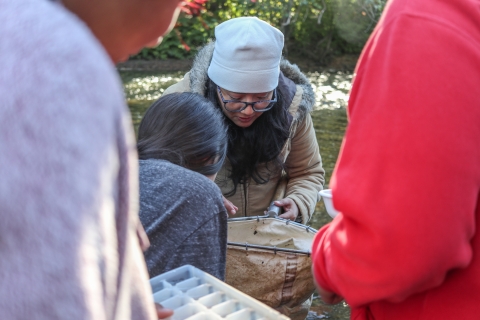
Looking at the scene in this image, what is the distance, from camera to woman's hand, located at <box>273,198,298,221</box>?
10.6ft

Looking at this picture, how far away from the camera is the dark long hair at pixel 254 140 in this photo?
10.6ft

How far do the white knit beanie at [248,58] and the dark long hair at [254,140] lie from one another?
13 cm

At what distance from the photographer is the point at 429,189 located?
1.02 meters

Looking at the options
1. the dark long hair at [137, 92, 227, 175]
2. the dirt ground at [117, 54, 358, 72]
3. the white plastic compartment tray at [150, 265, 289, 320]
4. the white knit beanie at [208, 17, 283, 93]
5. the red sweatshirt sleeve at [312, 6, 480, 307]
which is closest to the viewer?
the red sweatshirt sleeve at [312, 6, 480, 307]

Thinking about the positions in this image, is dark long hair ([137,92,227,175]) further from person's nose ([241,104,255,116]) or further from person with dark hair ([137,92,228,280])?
person's nose ([241,104,255,116])

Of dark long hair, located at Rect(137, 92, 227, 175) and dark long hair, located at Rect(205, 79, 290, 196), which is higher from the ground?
dark long hair, located at Rect(137, 92, 227, 175)

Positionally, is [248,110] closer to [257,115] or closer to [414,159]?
[257,115]

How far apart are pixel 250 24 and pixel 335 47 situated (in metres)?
13.7

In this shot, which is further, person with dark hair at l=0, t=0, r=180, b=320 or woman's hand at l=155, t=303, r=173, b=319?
woman's hand at l=155, t=303, r=173, b=319

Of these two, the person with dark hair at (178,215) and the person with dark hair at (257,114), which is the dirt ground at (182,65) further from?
the person with dark hair at (178,215)

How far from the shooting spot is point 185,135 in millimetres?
2266

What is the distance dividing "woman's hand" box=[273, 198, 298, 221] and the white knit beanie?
0.60 meters

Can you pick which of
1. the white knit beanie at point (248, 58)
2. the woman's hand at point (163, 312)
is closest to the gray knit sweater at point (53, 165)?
the woman's hand at point (163, 312)

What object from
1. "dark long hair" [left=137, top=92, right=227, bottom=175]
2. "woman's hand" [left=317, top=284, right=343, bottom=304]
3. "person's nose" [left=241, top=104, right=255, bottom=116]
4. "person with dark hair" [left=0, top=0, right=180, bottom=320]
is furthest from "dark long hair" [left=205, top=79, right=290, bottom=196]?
"person with dark hair" [left=0, top=0, right=180, bottom=320]
